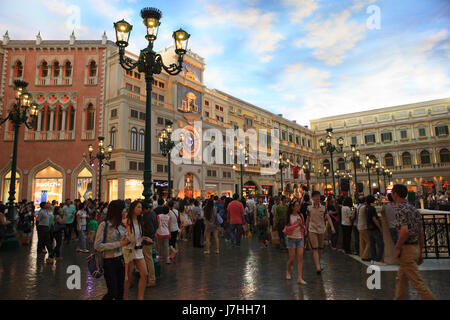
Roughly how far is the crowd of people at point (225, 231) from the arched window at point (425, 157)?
48828 mm

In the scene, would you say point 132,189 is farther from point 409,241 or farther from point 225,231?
point 409,241

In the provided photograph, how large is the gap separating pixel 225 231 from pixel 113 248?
10.5m

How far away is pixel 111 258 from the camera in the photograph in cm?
409

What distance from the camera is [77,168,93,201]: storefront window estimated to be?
26.8 m

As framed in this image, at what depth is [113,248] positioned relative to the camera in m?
4.05

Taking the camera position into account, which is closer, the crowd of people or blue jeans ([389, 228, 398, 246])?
the crowd of people

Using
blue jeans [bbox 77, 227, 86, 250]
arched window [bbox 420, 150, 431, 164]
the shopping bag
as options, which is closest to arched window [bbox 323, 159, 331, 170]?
arched window [bbox 420, 150, 431, 164]

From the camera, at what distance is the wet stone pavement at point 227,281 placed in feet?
17.3

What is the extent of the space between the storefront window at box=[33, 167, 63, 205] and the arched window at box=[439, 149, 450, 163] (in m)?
56.3

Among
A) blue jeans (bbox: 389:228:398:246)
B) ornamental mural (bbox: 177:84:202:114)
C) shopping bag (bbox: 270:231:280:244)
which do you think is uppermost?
ornamental mural (bbox: 177:84:202:114)

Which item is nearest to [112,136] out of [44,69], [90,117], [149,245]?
[90,117]

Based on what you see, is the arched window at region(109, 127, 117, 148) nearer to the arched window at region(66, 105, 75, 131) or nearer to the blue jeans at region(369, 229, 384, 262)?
the arched window at region(66, 105, 75, 131)
